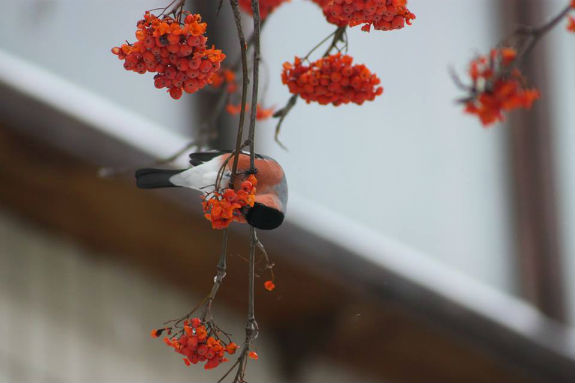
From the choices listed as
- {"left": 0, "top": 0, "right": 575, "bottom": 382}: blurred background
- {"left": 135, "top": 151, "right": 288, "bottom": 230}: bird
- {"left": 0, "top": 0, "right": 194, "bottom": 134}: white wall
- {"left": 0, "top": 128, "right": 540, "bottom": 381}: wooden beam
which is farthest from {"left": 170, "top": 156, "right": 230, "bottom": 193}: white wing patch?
{"left": 0, "top": 128, "right": 540, "bottom": 381}: wooden beam

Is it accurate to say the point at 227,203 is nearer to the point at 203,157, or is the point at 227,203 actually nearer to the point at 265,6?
the point at 203,157

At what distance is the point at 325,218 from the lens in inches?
45.1

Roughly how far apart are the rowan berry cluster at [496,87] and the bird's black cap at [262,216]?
0.97ft

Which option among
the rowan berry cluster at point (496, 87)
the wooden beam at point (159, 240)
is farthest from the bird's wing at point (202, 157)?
the wooden beam at point (159, 240)

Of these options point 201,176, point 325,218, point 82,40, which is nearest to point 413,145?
point 325,218

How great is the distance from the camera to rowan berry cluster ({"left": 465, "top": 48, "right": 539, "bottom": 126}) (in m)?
0.62

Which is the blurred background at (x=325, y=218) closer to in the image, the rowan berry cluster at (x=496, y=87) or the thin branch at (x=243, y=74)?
the rowan berry cluster at (x=496, y=87)

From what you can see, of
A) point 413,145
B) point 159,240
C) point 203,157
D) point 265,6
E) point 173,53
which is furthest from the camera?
point 159,240

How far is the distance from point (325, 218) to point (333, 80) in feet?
2.41

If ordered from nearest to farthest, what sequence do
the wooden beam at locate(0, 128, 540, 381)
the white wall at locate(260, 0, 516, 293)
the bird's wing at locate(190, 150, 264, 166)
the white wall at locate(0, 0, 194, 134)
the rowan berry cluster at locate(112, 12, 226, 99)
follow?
the rowan berry cluster at locate(112, 12, 226, 99) < the bird's wing at locate(190, 150, 264, 166) < the white wall at locate(0, 0, 194, 134) < the white wall at locate(260, 0, 516, 293) < the wooden beam at locate(0, 128, 540, 381)

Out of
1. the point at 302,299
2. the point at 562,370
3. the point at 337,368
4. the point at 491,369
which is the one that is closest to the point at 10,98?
the point at 302,299

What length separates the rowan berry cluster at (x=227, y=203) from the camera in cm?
34

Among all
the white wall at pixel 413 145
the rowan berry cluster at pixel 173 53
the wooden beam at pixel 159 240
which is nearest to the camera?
the rowan berry cluster at pixel 173 53

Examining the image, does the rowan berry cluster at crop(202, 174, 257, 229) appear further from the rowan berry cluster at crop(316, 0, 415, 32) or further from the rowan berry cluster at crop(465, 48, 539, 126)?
the rowan berry cluster at crop(465, 48, 539, 126)
